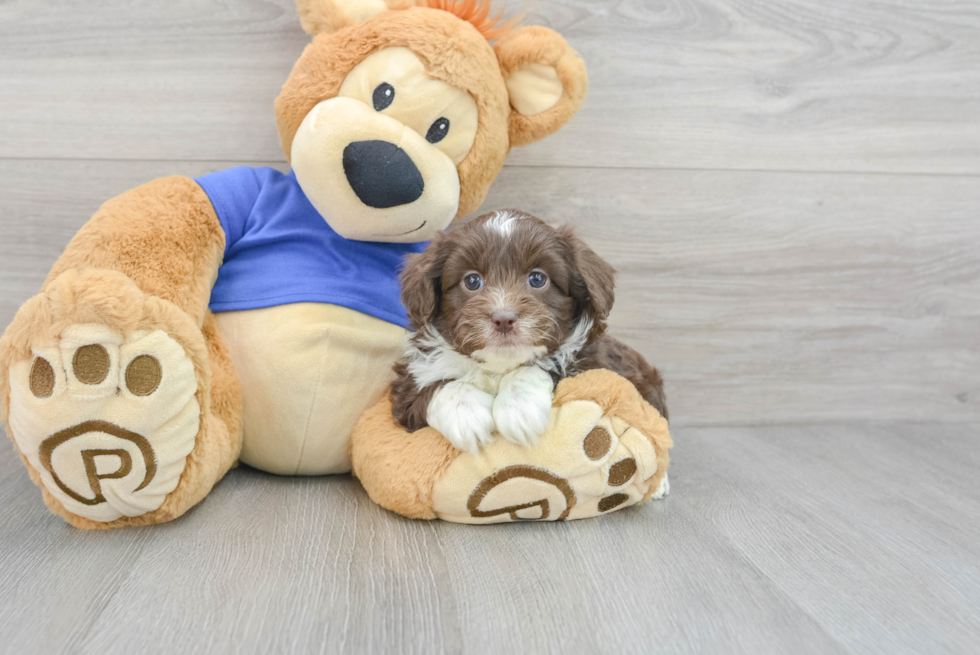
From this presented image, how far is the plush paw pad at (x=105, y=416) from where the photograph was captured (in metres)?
1.09

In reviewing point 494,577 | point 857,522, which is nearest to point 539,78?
point 494,577

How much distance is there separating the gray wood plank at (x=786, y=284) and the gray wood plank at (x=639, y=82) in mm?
71

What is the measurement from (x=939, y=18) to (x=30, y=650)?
2.43 metres

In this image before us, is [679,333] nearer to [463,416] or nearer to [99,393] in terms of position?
[463,416]

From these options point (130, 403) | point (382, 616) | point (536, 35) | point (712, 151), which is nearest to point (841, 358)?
point (712, 151)

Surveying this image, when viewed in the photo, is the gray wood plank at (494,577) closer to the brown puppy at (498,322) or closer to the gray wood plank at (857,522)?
the gray wood plank at (857,522)

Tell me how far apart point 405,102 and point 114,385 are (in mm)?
720

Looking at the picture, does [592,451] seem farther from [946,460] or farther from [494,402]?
[946,460]

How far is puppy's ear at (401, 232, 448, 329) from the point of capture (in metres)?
1.24

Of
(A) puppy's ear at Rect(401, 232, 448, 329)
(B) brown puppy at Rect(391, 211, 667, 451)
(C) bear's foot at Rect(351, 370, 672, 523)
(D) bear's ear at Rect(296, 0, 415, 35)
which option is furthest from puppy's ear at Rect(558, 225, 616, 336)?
(D) bear's ear at Rect(296, 0, 415, 35)

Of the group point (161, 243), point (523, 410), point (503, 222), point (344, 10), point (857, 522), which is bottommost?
point (857, 522)

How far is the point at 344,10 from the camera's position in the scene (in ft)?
4.56

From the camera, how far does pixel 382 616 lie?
969 mm

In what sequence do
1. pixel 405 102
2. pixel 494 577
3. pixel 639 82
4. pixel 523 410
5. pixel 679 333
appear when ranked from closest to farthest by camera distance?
pixel 494 577 < pixel 523 410 < pixel 405 102 < pixel 639 82 < pixel 679 333
